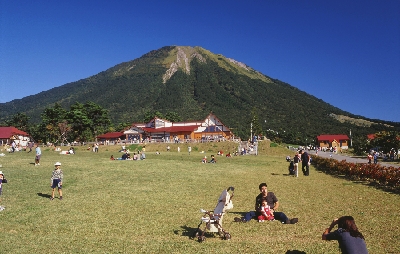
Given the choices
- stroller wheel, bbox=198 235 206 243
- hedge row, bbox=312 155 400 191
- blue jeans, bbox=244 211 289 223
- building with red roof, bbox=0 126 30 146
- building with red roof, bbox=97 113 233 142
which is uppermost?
building with red roof, bbox=97 113 233 142

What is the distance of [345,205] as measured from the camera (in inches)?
450

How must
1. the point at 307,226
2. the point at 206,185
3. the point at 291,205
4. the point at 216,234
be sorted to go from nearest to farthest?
1. the point at 216,234
2. the point at 307,226
3. the point at 291,205
4. the point at 206,185

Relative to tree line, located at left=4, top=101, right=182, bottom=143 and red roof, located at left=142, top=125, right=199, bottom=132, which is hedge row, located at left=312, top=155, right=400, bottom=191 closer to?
red roof, located at left=142, top=125, right=199, bottom=132

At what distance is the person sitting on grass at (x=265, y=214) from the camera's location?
9.22 metres

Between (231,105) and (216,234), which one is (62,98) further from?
(216,234)

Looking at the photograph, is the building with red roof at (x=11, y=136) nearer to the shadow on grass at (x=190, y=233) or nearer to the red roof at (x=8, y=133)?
the red roof at (x=8, y=133)

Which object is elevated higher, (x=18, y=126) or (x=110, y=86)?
(x=110, y=86)

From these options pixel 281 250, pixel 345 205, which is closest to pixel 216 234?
pixel 281 250

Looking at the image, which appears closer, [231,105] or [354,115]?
[231,105]

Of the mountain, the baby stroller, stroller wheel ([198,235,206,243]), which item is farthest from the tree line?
stroller wheel ([198,235,206,243])

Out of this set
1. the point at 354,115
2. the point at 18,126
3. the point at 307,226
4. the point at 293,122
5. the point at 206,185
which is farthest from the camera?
the point at 354,115

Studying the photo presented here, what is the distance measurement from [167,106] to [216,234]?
14222 cm

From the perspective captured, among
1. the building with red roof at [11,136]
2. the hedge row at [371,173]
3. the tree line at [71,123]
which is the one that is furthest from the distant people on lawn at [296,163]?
the building with red roof at [11,136]

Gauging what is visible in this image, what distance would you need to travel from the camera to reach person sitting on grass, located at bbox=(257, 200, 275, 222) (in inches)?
363
